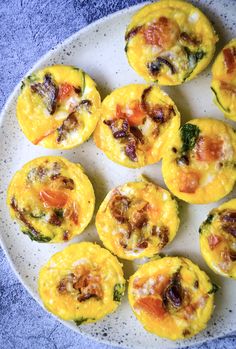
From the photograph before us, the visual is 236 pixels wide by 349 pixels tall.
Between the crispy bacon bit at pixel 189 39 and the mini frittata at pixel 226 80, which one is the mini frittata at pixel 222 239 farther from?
the crispy bacon bit at pixel 189 39

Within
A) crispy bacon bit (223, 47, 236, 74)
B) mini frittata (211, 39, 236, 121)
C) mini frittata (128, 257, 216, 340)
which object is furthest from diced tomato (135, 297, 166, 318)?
crispy bacon bit (223, 47, 236, 74)

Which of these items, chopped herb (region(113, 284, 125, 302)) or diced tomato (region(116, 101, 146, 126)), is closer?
diced tomato (region(116, 101, 146, 126))

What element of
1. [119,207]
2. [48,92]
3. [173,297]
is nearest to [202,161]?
[119,207]

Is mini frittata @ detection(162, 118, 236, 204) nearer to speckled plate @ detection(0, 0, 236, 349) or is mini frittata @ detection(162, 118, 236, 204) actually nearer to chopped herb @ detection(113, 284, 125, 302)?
speckled plate @ detection(0, 0, 236, 349)

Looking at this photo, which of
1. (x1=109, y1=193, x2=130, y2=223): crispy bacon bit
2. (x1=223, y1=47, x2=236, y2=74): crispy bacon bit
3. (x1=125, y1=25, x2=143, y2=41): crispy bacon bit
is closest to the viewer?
(x1=223, y1=47, x2=236, y2=74): crispy bacon bit

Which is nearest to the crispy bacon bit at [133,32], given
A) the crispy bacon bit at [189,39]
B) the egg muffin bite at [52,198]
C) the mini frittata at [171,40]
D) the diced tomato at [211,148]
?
the mini frittata at [171,40]

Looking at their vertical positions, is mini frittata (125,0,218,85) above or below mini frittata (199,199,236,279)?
above

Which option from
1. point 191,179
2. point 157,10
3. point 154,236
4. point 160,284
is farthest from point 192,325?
point 157,10
